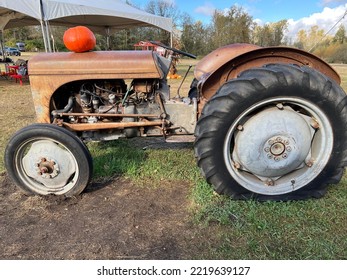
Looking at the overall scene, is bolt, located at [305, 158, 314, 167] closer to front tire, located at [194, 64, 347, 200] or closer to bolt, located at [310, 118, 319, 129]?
front tire, located at [194, 64, 347, 200]

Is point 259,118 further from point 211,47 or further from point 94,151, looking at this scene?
point 211,47

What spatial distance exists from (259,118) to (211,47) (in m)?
25.5

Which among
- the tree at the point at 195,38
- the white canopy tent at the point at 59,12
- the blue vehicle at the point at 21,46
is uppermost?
the white canopy tent at the point at 59,12

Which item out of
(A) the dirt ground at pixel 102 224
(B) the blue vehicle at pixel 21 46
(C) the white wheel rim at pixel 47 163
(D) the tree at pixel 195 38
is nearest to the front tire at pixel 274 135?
(A) the dirt ground at pixel 102 224

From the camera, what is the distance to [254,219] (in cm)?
228

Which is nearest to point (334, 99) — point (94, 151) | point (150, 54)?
point (150, 54)

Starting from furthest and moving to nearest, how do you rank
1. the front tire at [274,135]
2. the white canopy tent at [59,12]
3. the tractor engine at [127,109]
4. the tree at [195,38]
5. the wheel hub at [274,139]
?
the tree at [195,38], the white canopy tent at [59,12], the tractor engine at [127,109], the wheel hub at [274,139], the front tire at [274,135]

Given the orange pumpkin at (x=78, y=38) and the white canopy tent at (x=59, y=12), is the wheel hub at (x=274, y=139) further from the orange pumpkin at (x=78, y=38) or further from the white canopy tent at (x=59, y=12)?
the white canopy tent at (x=59, y=12)

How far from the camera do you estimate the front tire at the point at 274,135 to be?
2.20m

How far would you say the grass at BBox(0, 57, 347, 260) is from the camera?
1998 mm

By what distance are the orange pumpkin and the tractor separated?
0.10 metres

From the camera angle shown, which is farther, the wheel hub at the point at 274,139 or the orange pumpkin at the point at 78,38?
the orange pumpkin at the point at 78,38

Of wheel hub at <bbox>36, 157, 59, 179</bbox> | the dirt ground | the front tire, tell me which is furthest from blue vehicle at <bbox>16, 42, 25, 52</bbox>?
the front tire

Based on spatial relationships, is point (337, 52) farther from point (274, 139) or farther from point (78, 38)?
point (78, 38)
